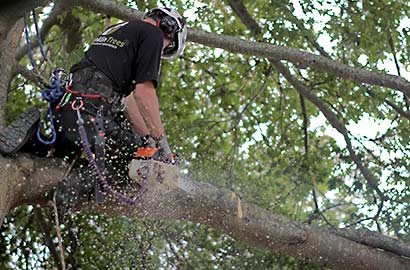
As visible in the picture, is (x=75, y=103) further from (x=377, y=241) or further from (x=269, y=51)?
(x=377, y=241)

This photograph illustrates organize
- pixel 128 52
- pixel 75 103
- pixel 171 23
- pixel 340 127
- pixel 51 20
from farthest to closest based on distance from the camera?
1. pixel 51 20
2. pixel 340 127
3. pixel 171 23
4. pixel 128 52
5. pixel 75 103

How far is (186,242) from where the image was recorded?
6.05m

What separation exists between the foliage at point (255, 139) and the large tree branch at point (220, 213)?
0.63 metres

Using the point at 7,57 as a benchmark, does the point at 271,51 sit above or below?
above

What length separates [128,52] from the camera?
3928mm

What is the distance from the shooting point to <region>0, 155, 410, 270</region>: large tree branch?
12.5 feet

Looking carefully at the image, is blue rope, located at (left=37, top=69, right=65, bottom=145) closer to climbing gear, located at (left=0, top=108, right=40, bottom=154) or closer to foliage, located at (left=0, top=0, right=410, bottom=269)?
climbing gear, located at (left=0, top=108, right=40, bottom=154)

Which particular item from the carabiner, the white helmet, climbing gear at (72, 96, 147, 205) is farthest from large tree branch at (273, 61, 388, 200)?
the carabiner

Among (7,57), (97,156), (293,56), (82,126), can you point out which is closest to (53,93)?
(82,126)

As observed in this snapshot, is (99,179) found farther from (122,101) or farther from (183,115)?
(183,115)

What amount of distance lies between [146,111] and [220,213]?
99cm

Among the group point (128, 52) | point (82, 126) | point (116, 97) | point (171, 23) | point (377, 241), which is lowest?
point (82, 126)

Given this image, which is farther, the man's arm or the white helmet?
the white helmet

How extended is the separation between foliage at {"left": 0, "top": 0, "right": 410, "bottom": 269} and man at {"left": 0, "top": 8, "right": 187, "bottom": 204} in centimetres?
145
